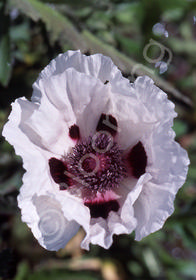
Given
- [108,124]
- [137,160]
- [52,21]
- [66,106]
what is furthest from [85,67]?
[52,21]

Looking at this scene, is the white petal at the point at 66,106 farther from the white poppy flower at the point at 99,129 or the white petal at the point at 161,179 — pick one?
the white petal at the point at 161,179

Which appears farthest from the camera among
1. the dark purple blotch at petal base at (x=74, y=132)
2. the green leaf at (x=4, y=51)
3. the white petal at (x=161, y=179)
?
the green leaf at (x=4, y=51)

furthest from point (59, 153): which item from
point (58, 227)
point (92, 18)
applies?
point (92, 18)

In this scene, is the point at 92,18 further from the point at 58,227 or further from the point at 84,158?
the point at 58,227

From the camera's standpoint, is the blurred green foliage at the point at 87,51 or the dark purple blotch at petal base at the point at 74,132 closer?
the dark purple blotch at petal base at the point at 74,132

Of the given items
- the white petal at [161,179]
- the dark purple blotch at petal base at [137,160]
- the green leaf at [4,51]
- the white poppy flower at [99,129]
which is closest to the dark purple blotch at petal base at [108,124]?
the white poppy flower at [99,129]

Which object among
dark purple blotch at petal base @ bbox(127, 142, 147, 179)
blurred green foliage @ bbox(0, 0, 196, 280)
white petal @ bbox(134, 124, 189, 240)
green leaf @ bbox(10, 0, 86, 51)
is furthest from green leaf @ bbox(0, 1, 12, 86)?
white petal @ bbox(134, 124, 189, 240)
